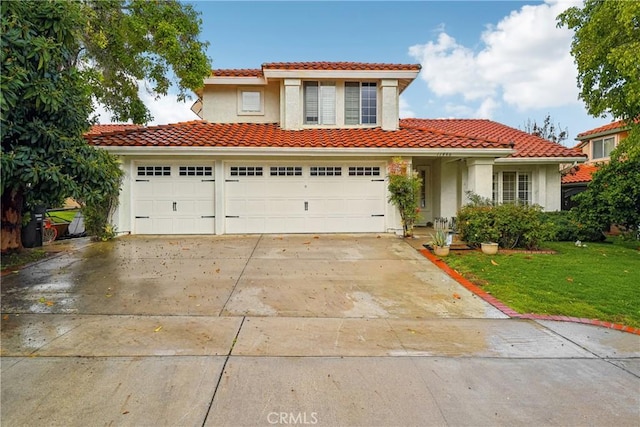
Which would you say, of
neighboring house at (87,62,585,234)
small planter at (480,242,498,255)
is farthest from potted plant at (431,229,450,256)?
neighboring house at (87,62,585,234)

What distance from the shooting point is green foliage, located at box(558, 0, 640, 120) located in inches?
323

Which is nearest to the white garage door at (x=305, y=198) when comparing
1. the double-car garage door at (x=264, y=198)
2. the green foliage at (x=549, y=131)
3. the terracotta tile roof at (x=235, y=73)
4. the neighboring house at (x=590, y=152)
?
the double-car garage door at (x=264, y=198)

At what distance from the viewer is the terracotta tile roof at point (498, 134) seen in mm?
13961

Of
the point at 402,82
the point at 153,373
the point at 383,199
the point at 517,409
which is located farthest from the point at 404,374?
the point at 402,82

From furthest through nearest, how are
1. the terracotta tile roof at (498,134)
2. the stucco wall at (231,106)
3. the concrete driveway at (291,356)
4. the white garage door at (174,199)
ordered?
the stucco wall at (231,106)
the terracotta tile roof at (498,134)
the white garage door at (174,199)
the concrete driveway at (291,356)

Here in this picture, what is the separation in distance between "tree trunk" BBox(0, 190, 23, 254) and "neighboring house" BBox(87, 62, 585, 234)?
2.71 m

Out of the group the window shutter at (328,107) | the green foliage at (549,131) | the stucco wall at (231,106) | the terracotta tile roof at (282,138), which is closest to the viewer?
the terracotta tile roof at (282,138)

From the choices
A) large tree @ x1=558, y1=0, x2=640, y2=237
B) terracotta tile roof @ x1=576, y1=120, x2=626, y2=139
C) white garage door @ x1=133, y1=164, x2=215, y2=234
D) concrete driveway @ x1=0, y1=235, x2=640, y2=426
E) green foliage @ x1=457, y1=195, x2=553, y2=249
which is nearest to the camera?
concrete driveway @ x1=0, y1=235, x2=640, y2=426

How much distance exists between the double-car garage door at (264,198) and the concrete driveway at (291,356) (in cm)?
483

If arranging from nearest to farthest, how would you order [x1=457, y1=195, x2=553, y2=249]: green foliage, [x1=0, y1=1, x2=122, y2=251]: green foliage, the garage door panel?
1. [x1=0, y1=1, x2=122, y2=251]: green foliage
2. [x1=457, y1=195, x2=553, y2=249]: green foliage
3. the garage door panel

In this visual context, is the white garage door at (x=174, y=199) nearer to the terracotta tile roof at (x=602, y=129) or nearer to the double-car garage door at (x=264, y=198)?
the double-car garage door at (x=264, y=198)

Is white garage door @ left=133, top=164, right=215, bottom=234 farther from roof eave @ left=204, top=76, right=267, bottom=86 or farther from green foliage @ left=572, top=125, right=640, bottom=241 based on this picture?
green foliage @ left=572, top=125, right=640, bottom=241

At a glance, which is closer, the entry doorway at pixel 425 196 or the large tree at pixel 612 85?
the large tree at pixel 612 85
